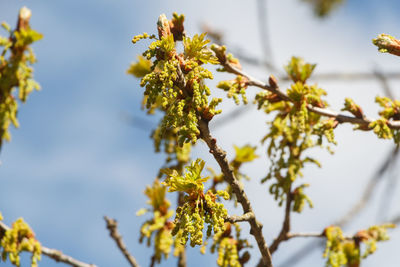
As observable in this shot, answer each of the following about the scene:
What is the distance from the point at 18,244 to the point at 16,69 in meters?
1.02

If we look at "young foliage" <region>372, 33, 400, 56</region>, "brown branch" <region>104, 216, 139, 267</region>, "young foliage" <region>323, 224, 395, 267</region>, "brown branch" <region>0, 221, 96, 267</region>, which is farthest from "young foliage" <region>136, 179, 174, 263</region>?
"young foliage" <region>372, 33, 400, 56</region>

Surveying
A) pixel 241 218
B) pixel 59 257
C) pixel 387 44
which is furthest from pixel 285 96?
pixel 59 257

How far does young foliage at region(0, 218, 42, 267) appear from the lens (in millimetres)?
2248

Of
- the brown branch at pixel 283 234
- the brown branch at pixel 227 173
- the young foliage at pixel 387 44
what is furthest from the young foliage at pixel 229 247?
the young foliage at pixel 387 44

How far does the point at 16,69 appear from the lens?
270 centimetres

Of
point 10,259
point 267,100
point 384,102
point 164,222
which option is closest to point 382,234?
point 384,102

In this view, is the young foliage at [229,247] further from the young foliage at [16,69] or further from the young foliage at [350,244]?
the young foliage at [16,69]

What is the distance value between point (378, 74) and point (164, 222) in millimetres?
1822

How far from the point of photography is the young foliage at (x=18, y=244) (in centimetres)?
225

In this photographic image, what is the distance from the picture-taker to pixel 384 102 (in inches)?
92.7

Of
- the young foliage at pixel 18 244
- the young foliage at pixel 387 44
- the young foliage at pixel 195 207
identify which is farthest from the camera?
the young foliage at pixel 18 244

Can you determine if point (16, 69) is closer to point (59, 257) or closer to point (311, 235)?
point (59, 257)

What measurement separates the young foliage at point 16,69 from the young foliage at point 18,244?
2.37ft

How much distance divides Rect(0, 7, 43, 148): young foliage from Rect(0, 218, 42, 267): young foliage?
0.72 m
